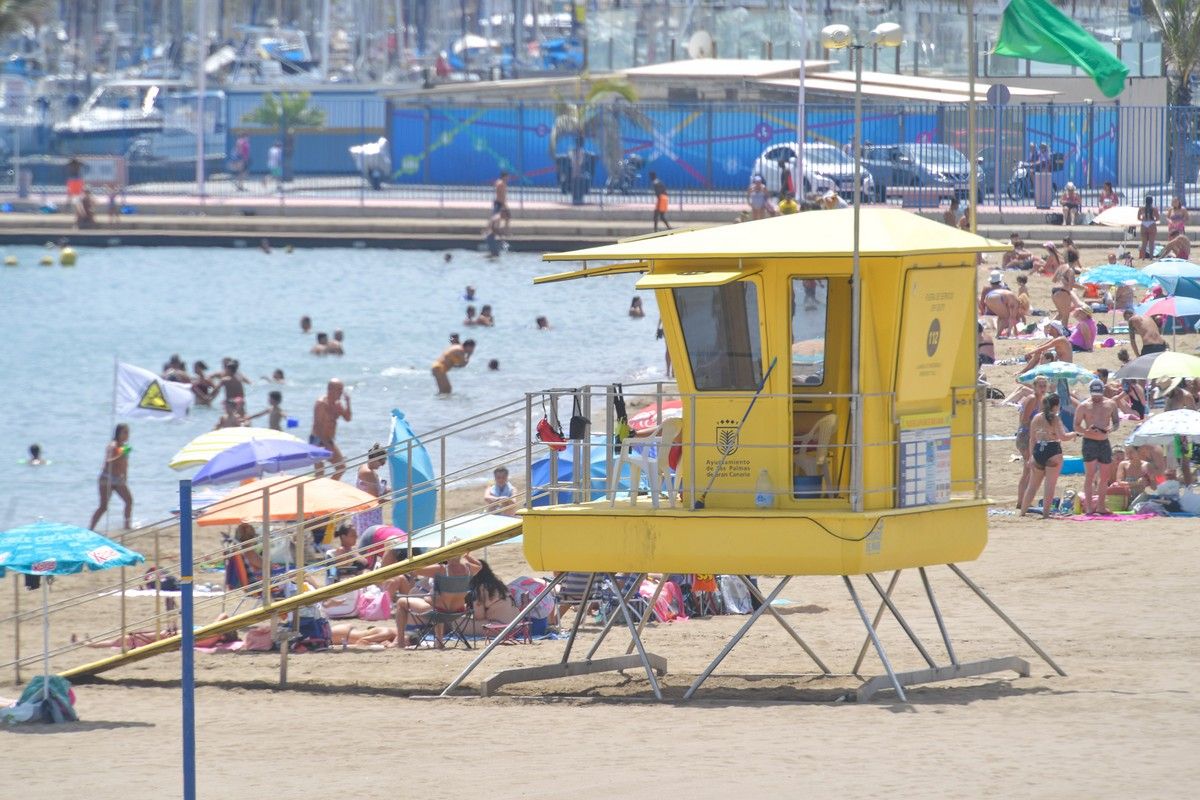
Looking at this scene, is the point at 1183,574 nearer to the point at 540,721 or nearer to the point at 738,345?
the point at 738,345

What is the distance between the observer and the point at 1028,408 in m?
18.8

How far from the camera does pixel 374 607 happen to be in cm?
1548

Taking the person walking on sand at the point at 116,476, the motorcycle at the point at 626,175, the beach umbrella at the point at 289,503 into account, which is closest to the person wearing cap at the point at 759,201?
the motorcycle at the point at 626,175

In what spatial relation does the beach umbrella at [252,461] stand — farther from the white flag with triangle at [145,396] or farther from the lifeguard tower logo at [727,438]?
the lifeguard tower logo at [727,438]

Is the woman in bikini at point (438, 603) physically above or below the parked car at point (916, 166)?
below

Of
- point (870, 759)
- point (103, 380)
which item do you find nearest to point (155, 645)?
point (870, 759)

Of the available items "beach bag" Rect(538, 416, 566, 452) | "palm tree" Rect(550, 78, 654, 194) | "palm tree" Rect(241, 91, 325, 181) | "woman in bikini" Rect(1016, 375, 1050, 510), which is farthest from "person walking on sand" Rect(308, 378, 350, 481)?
"palm tree" Rect(241, 91, 325, 181)

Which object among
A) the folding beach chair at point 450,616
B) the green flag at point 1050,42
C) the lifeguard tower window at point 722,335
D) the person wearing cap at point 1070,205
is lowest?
the folding beach chair at point 450,616

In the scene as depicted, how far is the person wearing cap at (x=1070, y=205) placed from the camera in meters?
38.8

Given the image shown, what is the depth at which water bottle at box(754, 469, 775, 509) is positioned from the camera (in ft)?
37.8

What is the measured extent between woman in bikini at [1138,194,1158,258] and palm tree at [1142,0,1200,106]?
12.4 metres

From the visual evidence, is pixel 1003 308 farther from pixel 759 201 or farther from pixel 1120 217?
pixel 759 201

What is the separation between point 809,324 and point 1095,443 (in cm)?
684

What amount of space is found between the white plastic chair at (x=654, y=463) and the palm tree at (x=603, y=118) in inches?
1483
